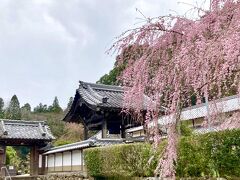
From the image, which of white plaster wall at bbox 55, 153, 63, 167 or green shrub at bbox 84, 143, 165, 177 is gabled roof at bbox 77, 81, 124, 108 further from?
white plaster wall at bbox 55, 153, 63, 167

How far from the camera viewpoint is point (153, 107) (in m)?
4.85

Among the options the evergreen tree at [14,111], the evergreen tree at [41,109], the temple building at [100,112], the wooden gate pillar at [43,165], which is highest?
the evergreen tree at [41,109]

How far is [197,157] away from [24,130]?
1934 centimetres

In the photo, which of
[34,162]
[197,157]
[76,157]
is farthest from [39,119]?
[197,157]

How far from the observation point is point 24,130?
25.2 meters

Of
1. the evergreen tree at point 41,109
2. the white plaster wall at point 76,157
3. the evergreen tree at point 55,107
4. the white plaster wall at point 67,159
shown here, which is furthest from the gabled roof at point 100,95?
the evergreen tree at point 41,109

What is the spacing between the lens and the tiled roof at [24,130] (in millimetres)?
23469

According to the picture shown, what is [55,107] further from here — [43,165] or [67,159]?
Result: [67,159]

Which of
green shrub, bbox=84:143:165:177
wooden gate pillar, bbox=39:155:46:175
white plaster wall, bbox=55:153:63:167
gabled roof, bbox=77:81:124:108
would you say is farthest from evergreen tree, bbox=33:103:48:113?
green shrub, bbox=84:143:165:177

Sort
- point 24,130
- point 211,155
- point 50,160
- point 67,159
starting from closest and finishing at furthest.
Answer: point 211,155, point 67,159, point 50,160, point 24,130

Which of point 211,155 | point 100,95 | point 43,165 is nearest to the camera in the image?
point 211,155

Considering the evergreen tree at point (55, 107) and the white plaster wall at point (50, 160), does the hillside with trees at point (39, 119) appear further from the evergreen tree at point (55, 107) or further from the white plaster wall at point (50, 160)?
the white plaster wall at point (50, 160)

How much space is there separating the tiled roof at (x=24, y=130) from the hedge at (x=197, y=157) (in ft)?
45.7

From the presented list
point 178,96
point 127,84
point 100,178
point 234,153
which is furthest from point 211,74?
point 100,178
